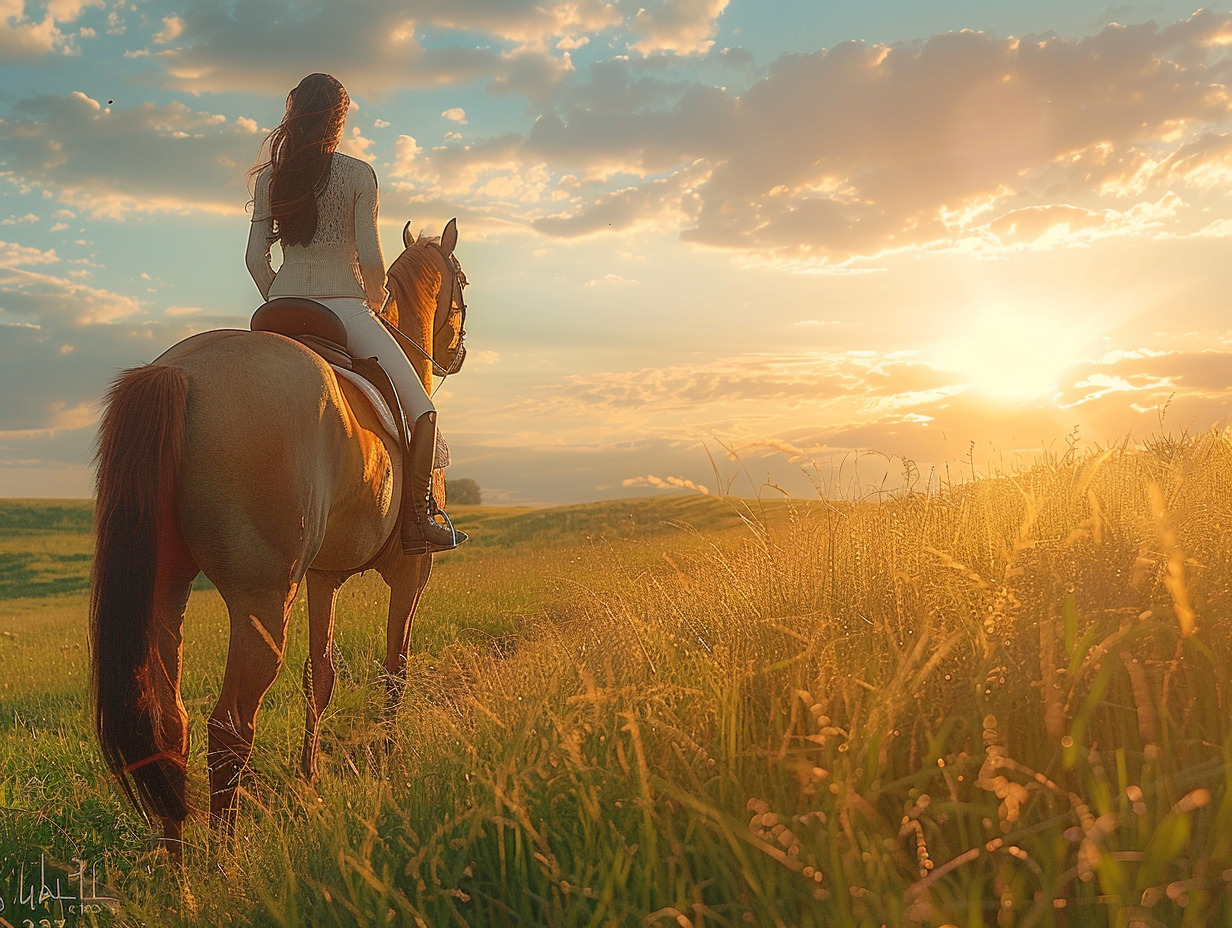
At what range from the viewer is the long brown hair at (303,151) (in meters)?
5.04

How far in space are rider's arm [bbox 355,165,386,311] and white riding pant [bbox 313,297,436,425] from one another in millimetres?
290

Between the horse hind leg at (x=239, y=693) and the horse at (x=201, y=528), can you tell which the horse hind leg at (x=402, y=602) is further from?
the horse hind leg at (x=239, y=693)

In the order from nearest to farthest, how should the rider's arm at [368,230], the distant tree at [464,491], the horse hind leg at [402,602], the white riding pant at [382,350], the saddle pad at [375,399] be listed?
the saddle pad at [375,399], the white riding pant at [382,350], the rider's arm at [368,230], the horse hind leg at [402,602], the distant tree at [464,491]

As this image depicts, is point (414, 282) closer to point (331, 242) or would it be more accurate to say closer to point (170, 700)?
point (331, 242)

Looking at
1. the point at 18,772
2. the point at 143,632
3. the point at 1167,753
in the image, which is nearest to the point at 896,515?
the point at 1167,753

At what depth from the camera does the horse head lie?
6.29m

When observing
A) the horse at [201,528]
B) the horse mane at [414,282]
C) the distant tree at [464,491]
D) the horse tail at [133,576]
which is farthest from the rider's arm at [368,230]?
the distant tree at [464,491]

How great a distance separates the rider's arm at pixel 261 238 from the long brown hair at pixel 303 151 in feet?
0.22

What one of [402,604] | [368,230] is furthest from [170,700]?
[368,230]

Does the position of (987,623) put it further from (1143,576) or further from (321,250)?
(321,250)

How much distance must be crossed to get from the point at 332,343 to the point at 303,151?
1.19 m

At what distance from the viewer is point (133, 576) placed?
3.74 metres

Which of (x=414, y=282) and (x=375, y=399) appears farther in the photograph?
(x=414, y=282)

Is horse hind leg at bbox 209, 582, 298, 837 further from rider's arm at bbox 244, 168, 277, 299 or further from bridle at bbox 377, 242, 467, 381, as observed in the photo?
bridle at bbox 377, 242, 467, 381
